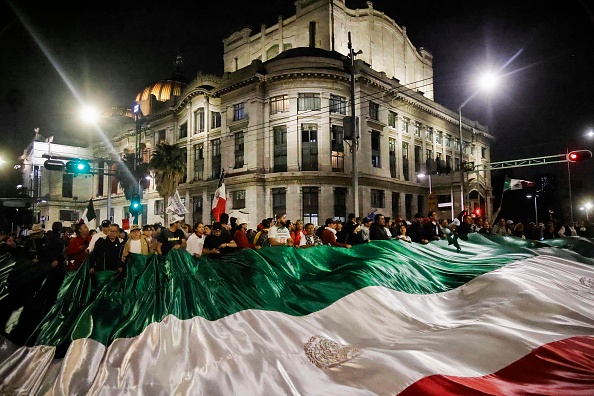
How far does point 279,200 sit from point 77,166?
16967 mm

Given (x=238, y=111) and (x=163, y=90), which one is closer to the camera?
(x=238, y=111)

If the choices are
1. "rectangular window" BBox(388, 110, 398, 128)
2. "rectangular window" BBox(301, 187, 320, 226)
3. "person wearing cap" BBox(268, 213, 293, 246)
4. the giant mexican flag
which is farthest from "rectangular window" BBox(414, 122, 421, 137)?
the giant mexican flag

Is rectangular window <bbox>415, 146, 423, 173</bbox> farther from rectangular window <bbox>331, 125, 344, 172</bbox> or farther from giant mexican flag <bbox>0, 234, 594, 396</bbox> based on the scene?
→ giant mexican flag <bbox>0, 234, 594, 396</bbox>

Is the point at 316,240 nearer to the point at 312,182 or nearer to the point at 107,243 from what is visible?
the point at 107,243

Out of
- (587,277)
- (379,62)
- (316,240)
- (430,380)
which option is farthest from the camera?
(379,62)

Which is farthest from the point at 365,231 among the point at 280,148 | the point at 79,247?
the point at 280,148

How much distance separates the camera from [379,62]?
4522 centimetres

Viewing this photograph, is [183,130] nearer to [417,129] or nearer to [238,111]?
[238,111]

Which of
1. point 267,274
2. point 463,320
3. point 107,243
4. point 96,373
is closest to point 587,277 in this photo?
point 463,320

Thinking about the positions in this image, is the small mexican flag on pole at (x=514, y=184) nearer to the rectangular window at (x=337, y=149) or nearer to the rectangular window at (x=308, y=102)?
the rectangular window at (x=337, y=149)

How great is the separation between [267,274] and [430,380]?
8.46 feet

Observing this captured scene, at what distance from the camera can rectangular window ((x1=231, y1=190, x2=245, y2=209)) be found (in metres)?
35.1

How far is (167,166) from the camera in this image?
33.5 metres

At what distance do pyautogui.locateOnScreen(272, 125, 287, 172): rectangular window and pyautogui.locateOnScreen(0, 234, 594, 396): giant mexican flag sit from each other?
28.3 meters
